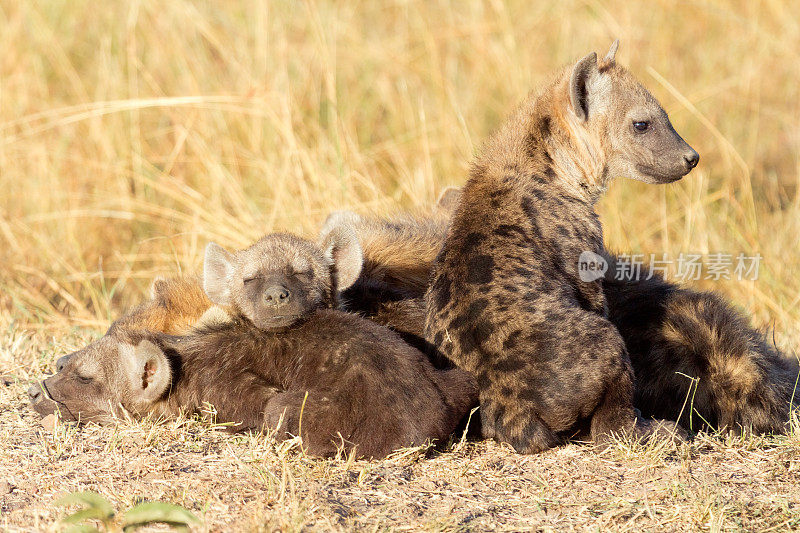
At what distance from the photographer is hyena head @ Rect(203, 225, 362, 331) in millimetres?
3729

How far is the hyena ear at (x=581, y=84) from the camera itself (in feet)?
14.0

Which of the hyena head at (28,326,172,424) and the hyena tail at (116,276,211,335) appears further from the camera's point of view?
the hyena tail at (116,276,211,335)

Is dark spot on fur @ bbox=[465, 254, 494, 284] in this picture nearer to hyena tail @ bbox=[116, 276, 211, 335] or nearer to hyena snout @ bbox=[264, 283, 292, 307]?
hyena snout @ bbox=[264, 283, 292, 307]

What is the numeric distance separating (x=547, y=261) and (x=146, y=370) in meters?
1.71

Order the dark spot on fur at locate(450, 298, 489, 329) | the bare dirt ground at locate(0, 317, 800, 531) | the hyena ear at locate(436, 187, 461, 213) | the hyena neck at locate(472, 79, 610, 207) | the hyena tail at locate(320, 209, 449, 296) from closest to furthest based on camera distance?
the bare dirt ground at locate(0, 317, 800, 531) < the dark spot on fur at locate(450, 298, 489, 329) < the hyena neck at locate(472, 79, 610, 207) < the hyena tail at locate(320, 209, 449, 296) < the hyena ear at locate(436, 187, 461, 213)

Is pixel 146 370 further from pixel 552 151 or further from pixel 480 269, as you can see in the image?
pixel 552 151

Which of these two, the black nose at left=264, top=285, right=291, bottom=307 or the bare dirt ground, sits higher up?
the black nose at left=264, top=285, right=291, bottom=307

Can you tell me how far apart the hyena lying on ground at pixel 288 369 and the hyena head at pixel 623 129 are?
1.26 meters

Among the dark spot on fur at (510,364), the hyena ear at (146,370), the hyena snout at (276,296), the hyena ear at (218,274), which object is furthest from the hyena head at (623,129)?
the hyena ear at (146,370)

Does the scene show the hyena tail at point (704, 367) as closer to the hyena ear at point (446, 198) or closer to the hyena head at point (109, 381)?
the hyena ear at point (446, 198)

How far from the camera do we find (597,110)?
14.4 feet

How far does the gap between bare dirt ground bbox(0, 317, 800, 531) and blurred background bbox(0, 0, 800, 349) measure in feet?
6.99

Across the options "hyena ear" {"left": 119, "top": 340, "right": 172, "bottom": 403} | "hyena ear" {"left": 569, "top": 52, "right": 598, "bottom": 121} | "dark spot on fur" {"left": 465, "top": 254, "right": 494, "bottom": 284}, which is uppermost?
"hyena ear" {"left": 569, "top": 52, "right": 598, "bottom": 121}

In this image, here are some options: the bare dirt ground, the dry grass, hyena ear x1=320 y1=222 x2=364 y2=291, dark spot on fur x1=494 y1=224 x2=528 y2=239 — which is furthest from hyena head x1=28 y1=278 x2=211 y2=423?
dark spot on fur x1=494 y1=224 x2=528 y2=239
